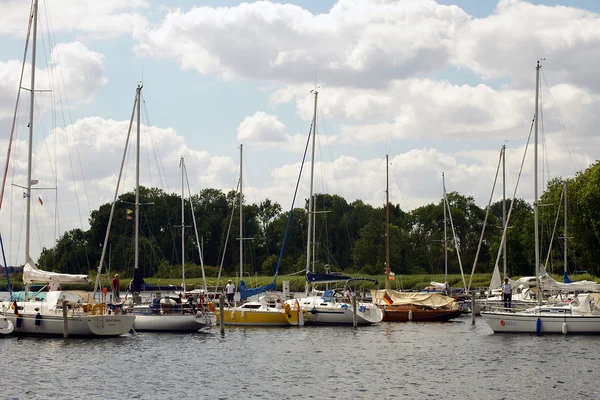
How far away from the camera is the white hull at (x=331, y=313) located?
184 ft

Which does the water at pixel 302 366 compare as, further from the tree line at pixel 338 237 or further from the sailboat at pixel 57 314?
the tree line at pixel 338 237

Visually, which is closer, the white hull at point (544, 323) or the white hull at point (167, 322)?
the white hull at point (544, 323)

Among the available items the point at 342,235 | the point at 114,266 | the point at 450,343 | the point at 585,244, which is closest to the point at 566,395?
the point at 450,343

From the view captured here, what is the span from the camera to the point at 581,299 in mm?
49125

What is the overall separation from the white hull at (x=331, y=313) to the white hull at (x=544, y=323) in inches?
362

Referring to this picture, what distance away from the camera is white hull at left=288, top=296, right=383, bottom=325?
56.0 metres

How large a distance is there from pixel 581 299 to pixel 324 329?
15.8 m

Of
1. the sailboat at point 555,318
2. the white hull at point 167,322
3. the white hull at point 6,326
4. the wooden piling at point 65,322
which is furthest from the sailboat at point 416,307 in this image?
the white hull at point 6,326

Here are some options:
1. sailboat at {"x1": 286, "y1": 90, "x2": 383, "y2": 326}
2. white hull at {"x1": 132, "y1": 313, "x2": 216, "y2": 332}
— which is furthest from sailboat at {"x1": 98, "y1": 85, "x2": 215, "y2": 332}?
sailboat at {"x1": 286, "y1": 90, "x2": 383, "y2": 326}

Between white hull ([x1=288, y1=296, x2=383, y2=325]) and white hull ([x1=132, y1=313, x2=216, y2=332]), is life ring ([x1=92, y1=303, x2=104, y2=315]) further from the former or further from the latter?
white hull ([x1=288, y1=296, x2=383, y2=325])

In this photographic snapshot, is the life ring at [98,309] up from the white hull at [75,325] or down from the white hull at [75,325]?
up

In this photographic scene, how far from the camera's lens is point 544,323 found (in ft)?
161

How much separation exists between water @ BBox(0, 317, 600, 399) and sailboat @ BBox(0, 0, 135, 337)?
706 millimetres

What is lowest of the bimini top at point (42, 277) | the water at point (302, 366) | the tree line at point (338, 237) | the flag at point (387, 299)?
the water at point (302, 366)
